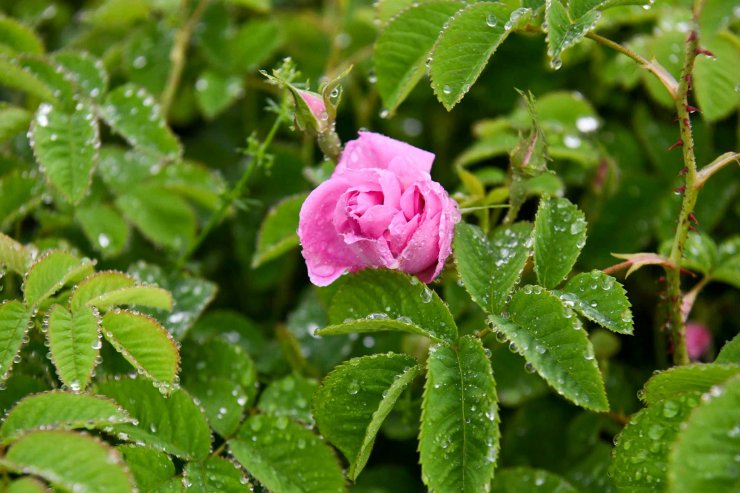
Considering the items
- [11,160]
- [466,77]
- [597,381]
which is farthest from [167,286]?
[597,381]

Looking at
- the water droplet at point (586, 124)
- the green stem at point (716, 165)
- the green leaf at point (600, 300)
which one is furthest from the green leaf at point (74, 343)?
the water droplet at point (586, 124)

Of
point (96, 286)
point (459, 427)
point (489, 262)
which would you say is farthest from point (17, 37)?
point (459, 427)

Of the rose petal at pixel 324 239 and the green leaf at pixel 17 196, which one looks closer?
the rose petal at pixel 324 239

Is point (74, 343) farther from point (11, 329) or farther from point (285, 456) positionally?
point (285, 456)

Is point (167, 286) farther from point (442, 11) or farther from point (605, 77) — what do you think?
point (605, 77)

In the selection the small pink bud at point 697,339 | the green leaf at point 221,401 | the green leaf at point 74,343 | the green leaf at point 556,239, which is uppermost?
the green leaf at point 556,239

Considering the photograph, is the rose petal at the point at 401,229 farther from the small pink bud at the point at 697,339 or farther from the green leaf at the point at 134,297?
the small pink bud at the point at 697,339

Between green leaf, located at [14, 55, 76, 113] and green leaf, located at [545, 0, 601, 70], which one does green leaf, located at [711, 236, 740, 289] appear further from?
green leaf, located at [14, 55, 76, 113]

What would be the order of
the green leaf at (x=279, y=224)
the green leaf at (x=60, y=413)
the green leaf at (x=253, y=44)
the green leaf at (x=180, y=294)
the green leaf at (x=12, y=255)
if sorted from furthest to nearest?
the green leaf at (x=253, y=44)
the green leaf at (x=279, y=224)
the green leaf at (x=180, y=294)
the green leaf at (x=12, y=255)
the green leaf at (x=60, y=413)
